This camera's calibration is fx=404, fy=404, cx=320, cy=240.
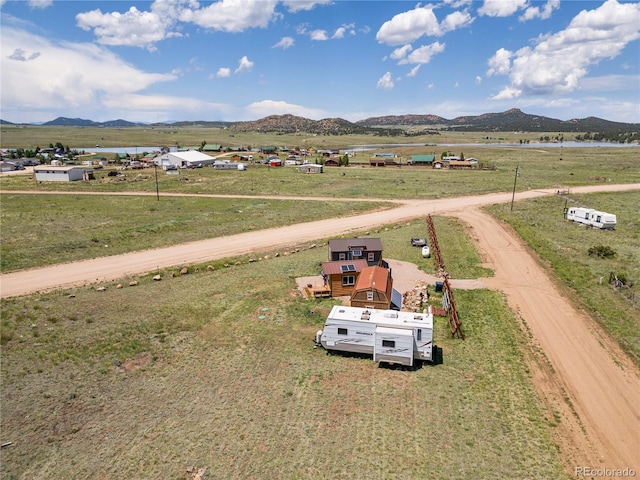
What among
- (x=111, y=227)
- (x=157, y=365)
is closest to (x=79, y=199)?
(x=111, y=227)

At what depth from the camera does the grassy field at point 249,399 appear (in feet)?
54.9

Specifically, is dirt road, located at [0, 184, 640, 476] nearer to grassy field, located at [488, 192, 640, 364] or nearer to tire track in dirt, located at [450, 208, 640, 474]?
tire track in dirt, located at [450, 208, 640, 474]

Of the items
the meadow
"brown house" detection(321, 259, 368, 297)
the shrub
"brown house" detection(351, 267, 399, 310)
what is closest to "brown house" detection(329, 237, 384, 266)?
the meadow

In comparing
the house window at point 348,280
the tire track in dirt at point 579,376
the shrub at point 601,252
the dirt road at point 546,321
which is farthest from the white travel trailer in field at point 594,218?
the house window at point 348,280

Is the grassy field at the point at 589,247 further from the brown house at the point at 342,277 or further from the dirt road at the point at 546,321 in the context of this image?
the brown house at the point at 342,277

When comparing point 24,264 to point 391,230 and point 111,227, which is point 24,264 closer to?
point 111,227

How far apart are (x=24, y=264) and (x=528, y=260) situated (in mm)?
52822

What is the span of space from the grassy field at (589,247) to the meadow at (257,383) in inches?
10.3

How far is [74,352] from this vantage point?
989 inches

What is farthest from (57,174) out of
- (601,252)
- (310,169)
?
(601,252)

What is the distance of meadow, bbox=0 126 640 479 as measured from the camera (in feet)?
55.4

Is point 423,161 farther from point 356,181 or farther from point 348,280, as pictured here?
point 348,280

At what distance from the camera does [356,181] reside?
336ft

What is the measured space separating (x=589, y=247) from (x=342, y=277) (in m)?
31.7
